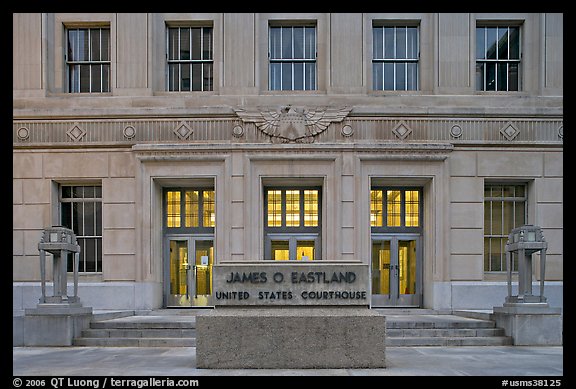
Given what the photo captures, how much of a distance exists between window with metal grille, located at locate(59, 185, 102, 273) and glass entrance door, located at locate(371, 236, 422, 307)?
9.54 metres

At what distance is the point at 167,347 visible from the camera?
13438 millimetres

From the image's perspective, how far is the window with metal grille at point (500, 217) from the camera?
19297 millimetres

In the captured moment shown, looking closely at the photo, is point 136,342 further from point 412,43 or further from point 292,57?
point 412,43

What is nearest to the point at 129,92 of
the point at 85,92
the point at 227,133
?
the point at 85,92

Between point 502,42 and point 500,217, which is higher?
point 502,42

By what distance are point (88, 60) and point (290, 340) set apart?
46.5ft

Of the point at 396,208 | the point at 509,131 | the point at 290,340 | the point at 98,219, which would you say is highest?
the point at 509,131

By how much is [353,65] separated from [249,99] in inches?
146

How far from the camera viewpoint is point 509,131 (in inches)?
742

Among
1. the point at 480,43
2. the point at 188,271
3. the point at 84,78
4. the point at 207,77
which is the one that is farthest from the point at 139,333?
the point at 480,43

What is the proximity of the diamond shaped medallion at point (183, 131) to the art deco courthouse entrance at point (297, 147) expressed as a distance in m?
0.03

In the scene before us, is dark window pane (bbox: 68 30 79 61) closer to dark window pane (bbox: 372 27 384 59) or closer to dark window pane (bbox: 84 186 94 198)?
dark window pane (bbox: 84 186 94 198)

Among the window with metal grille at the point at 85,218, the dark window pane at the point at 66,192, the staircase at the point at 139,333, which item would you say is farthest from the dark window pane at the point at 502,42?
the dark window pane at the point at 66,192

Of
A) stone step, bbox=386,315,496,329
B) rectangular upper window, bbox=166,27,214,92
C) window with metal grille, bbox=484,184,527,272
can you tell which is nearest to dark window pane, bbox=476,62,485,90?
window with metal grille, bbox=484,184,527,272
